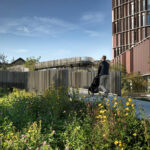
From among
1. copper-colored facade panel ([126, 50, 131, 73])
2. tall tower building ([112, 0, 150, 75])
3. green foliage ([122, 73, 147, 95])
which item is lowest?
green foliage ([122, 73, 147, 95])

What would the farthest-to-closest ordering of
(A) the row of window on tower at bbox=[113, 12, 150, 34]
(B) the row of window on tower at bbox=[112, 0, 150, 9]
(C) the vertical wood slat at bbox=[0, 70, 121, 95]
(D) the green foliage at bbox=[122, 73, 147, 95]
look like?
(A) the row of window on tower at bbox=[113, 12, 150, 34] → (B) the row of window on tower at bbox=[112, 0, 150, 9] → (D) the green foliage at bbox=[122, 73, 147, 95] → (C) the vertical wood slat at bbox=[0, 70, 121, 95]

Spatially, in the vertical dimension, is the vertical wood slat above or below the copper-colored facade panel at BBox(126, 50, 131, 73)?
below

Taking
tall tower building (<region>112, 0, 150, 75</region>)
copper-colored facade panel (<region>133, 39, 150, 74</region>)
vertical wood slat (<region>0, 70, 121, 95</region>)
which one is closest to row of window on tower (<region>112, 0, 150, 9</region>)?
tall tower building (<region>112, 0, 150, 75</region>)

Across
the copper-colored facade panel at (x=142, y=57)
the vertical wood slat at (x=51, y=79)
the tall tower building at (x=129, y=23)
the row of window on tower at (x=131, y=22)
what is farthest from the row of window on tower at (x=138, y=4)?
the vertical wood slat at (x=51, y=79)

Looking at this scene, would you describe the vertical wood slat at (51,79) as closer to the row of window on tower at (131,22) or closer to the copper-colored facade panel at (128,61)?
the copper-colored facade panel at (128,61)

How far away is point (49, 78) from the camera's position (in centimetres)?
1212

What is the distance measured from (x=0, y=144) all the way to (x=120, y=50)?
31.1 meters

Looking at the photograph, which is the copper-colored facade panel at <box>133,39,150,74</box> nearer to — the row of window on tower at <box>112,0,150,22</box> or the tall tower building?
the tall tower building

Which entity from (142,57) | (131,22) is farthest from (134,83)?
(131,22)

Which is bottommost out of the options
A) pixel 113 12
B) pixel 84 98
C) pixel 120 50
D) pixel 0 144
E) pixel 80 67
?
pixel 0 144

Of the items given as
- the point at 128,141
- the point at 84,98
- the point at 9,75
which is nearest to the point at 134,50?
the point at 9,75

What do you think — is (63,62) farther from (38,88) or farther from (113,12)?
(38,88)

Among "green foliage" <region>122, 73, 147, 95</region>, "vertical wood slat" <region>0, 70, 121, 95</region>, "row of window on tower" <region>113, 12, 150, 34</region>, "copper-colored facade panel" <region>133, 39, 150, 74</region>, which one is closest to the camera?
"vertical wood slat" <region>0, 70, 121, 95</region>

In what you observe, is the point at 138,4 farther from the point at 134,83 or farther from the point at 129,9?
→ the point at 134,83
